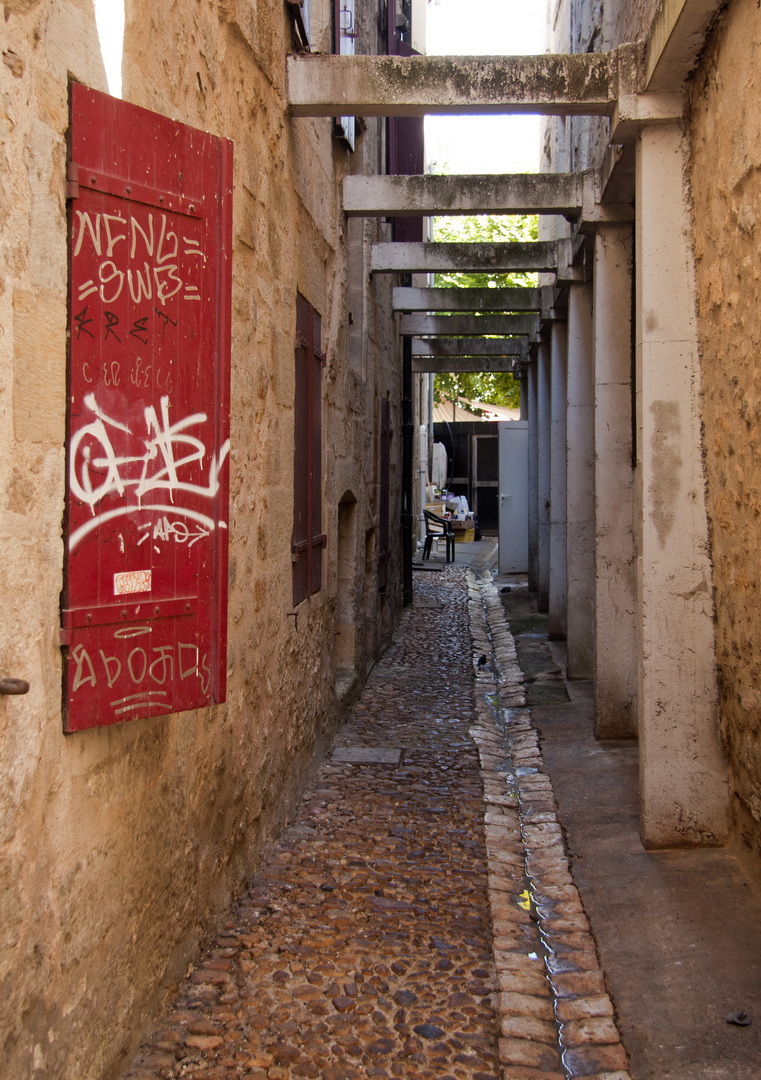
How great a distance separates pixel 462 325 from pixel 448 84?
7080mm

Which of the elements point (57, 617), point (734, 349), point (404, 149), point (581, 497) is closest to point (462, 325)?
point (404, 149)

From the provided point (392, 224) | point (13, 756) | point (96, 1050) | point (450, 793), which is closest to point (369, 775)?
point (450, 793)

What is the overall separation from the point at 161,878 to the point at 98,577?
43.4 inches

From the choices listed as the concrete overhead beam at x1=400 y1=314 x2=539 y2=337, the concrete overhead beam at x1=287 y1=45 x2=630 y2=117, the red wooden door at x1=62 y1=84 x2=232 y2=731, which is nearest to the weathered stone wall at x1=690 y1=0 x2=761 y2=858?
the concrete overhead beam at x1=287 y1=45 x2=630 y2=117

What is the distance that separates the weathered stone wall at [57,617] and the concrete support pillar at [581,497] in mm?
2911

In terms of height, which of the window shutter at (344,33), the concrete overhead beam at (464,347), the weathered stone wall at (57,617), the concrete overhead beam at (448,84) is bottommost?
the weathered stone wall at (57,617)

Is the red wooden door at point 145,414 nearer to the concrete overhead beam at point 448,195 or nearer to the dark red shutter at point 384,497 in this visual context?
the concrete overhead beam at point 448,195

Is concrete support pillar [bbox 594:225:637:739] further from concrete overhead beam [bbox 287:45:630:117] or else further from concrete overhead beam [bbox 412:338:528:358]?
concrete overhead beam [bbox 412:338:528:358]

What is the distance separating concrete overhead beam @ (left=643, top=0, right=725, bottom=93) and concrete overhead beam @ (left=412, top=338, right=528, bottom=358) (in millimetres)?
9900

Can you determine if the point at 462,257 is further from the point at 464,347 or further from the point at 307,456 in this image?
the point at 464,347

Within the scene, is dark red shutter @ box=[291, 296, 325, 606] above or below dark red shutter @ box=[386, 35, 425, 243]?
below

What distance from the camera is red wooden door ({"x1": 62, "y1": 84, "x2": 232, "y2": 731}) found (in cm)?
238

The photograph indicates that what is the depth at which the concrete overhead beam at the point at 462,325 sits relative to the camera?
459 inches

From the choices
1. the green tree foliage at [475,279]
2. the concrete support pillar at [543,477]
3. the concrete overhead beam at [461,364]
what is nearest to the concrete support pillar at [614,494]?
the concrete support pillar at [543,477]
